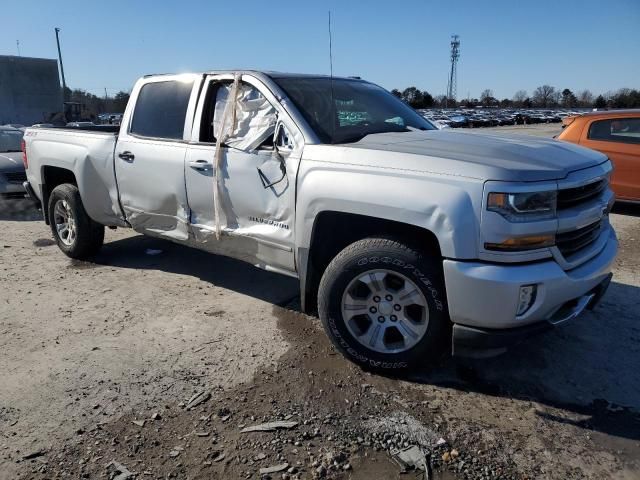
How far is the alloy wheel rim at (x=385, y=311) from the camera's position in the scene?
124 inches

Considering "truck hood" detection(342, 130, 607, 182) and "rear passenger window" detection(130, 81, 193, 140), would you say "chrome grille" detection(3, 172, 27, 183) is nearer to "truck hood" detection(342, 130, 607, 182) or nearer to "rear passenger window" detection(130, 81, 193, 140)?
"rear passenger window" detection(130, 81, 193, 140)

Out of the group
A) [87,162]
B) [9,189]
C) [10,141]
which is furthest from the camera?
[10,141]

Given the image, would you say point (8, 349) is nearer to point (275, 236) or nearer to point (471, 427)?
point (275, 236)

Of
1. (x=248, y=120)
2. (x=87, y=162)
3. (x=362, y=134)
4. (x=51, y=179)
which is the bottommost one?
(x=51, y=179)

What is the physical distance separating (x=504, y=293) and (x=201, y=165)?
2487mm

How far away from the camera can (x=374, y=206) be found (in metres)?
3.10

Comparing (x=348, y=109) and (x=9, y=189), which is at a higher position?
(x=348, y=109)

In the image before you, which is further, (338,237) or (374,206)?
(338,237)

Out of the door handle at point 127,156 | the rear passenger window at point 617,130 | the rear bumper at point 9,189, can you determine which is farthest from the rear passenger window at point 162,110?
the rear passenger window at point 617,130

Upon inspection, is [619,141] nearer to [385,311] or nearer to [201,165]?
[385,311]

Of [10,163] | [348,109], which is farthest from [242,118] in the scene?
[10,163]

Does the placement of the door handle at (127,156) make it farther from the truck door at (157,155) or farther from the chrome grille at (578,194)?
the chrome grille at (578,194)

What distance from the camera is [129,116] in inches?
195

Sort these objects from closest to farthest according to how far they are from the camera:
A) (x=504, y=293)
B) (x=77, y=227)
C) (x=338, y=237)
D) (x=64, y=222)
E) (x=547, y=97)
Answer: (x=504, y=293)
(x=338, y=237)
(x=77, y=227)
(x=64, y=222)
(x=547, y=97)
